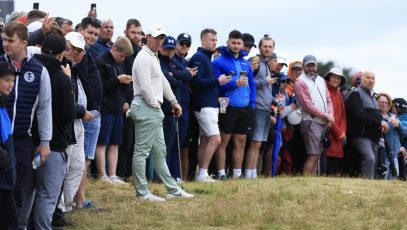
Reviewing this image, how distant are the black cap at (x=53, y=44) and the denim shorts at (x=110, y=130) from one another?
12.6 feet

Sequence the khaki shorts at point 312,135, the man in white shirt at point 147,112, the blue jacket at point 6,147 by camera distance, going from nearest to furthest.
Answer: the blue jacket at point 6,147
the man in white shirt at point 147,112
the khaki shorts at point 312,135

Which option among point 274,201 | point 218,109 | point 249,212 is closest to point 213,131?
point 218,109

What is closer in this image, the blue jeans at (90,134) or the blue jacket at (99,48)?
the blue jeans at (90,134)

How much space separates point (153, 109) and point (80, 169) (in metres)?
1.79

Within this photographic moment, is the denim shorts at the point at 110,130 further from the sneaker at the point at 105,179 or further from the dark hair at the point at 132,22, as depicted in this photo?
the dark hair at the point at 132,22

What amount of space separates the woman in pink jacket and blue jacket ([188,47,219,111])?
363 cm

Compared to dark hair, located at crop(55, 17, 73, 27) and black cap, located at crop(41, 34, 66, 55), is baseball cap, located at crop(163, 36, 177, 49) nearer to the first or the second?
dark hair, located at crop(55, 17, 73, 27)

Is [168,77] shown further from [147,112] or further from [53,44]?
[53,44]

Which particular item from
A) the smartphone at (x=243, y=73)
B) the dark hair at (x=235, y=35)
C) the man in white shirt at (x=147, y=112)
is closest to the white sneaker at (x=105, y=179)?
the man in white shirt at (x=147, y=112)

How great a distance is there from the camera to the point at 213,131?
14656 millimetres

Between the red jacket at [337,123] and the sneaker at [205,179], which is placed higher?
the red jacket at [337,123]

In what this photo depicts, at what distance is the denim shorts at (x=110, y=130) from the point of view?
498 inches

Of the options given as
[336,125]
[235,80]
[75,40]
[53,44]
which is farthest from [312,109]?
[53,44]

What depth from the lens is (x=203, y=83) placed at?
1465 centimetres
